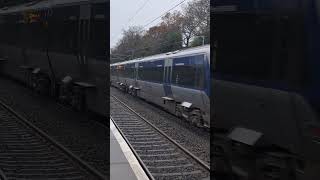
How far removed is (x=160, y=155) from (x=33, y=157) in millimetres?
4615

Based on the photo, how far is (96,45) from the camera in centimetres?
223

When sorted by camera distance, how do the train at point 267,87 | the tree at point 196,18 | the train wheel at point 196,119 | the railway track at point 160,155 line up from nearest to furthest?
the train at point 267,87 < the tree at point 196,18 < the railway track at point 160,155 < the train wheel at point 196,119

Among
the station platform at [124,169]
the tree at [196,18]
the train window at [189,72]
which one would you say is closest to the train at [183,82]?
the train window at [189,72]

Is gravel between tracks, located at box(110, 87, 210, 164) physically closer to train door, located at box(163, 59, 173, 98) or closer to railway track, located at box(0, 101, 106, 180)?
train door, located at box(163, 59, 173, 98)

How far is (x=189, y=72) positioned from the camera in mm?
9031

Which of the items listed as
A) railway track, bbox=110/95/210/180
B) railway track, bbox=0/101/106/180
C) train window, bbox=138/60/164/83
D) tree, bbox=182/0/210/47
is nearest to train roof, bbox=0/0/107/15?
railway track, bbox=0/101/106/180

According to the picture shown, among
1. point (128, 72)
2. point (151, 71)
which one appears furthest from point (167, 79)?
point (128, 72)

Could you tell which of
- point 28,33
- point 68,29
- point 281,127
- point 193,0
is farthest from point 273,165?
point 193,0

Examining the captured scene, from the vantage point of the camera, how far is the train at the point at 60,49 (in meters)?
2.23

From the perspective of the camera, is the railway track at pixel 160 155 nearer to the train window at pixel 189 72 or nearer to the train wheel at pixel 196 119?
the train wheel at pixel 196 119

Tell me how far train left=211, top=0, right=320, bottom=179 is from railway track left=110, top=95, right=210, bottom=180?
3015 millimetres

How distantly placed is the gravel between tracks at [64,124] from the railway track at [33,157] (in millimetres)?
38

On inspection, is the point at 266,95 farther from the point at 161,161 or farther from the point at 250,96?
the point at 161,161

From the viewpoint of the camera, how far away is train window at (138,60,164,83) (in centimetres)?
1184
